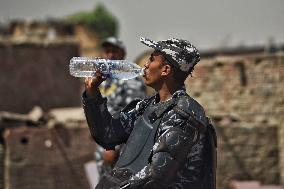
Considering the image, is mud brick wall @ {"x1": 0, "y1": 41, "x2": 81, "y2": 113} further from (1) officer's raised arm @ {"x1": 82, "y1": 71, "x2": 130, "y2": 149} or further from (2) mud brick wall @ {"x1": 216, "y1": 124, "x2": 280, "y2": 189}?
(1) officer's raised arm @ {"x1": 82, "y1": 71, "x2": 130, "y2": 149}

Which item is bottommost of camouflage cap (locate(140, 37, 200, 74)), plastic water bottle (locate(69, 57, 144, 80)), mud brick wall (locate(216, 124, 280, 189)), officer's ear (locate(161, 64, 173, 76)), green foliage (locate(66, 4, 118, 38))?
green foliage (locate(66, 4, 118, 38))

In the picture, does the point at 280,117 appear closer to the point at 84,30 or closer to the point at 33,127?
the point at 33,127

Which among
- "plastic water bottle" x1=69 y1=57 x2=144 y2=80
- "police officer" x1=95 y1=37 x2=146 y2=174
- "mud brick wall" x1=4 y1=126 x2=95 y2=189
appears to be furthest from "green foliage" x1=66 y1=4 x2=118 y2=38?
"plastic water bottle" x1=69 y1=57 x2=144 y2=80

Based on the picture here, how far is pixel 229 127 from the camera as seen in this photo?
41.0ft

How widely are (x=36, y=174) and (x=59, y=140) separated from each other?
569 mm

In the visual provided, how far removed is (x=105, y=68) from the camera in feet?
16.7

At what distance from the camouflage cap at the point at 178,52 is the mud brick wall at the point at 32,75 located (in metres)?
13.4

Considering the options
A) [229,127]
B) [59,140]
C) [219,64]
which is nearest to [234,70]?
[219,64]

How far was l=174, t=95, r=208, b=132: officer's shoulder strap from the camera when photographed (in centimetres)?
478

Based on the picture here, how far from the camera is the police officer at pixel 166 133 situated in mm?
4723

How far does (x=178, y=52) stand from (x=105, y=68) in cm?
46

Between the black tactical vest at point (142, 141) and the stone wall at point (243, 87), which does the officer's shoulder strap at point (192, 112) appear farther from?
the stone wall at point (243, 87)

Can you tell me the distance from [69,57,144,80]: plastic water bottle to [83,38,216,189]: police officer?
0.35 feet

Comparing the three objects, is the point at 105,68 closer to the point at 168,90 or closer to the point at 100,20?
the point at 168,90
